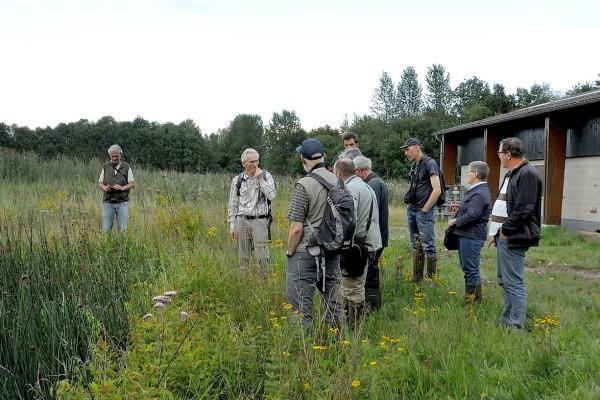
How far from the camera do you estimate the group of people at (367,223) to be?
4.24m

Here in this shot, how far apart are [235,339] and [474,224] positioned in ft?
10.1

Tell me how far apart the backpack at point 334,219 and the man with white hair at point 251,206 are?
2100mm

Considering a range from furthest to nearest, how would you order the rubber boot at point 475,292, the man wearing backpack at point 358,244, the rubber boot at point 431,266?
the rubber boot at point 431,266, the rubber boot at point 475,292, the man wearing backpack at point 358,244

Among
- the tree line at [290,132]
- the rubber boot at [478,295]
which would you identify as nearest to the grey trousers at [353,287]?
the rubber boot at [478,295]

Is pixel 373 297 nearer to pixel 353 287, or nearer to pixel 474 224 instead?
pixel 353 287

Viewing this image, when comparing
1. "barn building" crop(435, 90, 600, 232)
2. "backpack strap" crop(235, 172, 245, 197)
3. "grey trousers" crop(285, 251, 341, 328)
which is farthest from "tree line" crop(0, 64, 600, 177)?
"grey trousers" crop(285, 251, 341, 328)

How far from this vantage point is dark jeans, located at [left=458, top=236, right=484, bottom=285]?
554 centimetres

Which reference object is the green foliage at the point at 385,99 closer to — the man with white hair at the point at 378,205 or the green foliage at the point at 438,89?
the green foliage at the point at 438,89

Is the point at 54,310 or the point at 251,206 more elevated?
the point at 251,206

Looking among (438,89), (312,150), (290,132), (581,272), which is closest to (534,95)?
(438,89)

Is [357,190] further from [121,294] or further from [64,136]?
[64,136]

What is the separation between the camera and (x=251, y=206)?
6.29m

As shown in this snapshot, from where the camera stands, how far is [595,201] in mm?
12797

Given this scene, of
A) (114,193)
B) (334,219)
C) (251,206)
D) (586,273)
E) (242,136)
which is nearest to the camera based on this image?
(334,219)
